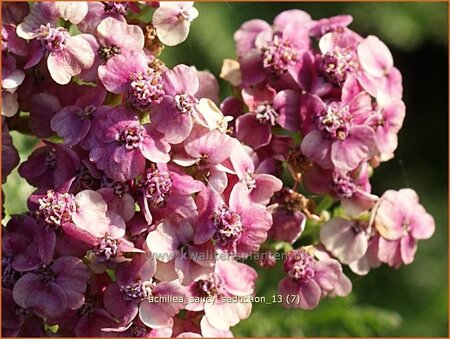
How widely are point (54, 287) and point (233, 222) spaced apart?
1.08ft

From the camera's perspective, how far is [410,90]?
4047 millimetres

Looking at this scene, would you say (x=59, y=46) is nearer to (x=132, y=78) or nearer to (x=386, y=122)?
(x=132, y=78)

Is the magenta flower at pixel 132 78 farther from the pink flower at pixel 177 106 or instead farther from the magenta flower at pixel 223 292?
the magenta flower at pixel 223 292

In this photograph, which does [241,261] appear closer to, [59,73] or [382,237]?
[382,237]

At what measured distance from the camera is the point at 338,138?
1655 millimetres

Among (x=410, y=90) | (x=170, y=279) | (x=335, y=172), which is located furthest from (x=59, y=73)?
(x=410, y=90)

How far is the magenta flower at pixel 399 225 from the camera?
1752 mm

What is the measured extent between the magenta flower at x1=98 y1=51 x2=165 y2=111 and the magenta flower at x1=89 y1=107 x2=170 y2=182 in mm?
38

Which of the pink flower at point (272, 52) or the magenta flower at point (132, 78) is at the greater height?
the magenta flower at point (132, 78)

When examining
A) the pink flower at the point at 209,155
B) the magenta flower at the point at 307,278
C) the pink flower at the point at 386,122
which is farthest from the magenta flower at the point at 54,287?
the pink flower at the point at 386,122

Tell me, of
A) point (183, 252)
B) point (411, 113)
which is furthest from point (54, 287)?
point (411, 113)

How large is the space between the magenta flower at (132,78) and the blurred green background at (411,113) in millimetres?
1003

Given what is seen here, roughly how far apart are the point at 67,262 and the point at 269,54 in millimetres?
589

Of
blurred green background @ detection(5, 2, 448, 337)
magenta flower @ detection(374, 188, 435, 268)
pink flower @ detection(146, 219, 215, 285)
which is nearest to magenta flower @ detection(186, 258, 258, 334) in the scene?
pink flower @ detection(146, 219, 215, 285)
